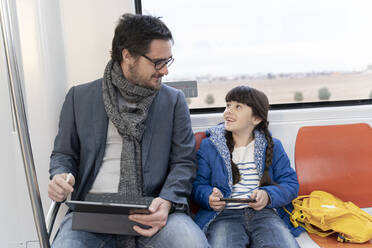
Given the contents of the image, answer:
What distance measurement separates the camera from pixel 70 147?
1813mm

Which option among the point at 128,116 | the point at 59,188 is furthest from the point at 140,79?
the point at 59,188

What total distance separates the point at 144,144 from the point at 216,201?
0.47m

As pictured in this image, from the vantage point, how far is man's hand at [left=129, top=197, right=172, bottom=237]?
4.89ft

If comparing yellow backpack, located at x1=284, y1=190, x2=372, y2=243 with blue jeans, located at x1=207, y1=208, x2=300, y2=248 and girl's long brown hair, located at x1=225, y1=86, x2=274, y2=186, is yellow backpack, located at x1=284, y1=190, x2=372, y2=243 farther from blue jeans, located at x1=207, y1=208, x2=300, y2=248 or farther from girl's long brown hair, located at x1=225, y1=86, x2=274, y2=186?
girl's long brown hair, located at x1=225, y1=86, x2=274, y2=186

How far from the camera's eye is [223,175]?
6.44 feet

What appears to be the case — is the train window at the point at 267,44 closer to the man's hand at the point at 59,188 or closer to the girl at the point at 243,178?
the girl at the point at 243,178

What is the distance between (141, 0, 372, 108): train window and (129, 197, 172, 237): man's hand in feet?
3.17

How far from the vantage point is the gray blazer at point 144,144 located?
5.81 ft

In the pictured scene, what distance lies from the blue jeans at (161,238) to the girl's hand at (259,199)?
0.37 metres

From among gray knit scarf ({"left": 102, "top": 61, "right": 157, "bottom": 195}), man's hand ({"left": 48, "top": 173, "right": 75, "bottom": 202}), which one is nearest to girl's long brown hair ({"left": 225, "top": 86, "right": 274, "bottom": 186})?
gray knit scarf ({"left": 102, "top": 61, "right": 157, "bottom": 195})

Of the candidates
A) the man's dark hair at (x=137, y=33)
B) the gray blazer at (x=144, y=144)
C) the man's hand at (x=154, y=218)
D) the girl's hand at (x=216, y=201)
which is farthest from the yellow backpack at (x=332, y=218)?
the man's dark hair at (x=137, y=33)

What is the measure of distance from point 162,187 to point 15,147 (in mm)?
981

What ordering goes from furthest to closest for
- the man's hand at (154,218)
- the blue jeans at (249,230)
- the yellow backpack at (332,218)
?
the yellow backpack at (332,218)
the blue jeans at (249,230)
the man's hand at (154,218)

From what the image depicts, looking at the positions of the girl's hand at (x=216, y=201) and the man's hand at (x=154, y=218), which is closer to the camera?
the man's hand at (x=154, y=218)
